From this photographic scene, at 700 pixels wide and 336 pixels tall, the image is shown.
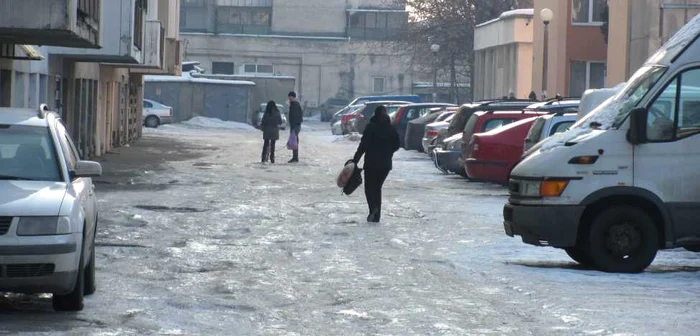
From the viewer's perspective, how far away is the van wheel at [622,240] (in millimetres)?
14109

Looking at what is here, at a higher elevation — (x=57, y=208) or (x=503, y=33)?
(x=503, y=33)

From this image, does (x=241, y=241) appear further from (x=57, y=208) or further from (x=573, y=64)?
(x=573, y=64)

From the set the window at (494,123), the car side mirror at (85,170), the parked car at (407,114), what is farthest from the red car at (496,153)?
the parked car at (407,114)

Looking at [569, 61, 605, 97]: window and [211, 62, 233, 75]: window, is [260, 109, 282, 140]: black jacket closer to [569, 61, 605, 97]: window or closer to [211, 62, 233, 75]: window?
[569, 61, 605, 97]: window

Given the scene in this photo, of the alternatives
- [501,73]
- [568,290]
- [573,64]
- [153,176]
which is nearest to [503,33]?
[501,73]

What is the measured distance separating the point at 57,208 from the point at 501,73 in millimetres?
52338

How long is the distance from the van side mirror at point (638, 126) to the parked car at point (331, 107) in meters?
78.1

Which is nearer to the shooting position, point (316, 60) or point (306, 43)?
point (316, 60)

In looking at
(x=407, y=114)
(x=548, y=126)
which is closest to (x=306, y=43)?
(x=407, y=114)

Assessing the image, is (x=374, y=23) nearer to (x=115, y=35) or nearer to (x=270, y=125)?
(x=270, y=125)

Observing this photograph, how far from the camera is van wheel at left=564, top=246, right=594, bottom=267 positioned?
14.3 metres

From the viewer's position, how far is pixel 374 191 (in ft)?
65.1

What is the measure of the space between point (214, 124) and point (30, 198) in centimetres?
6259

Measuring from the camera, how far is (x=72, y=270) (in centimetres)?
1023
